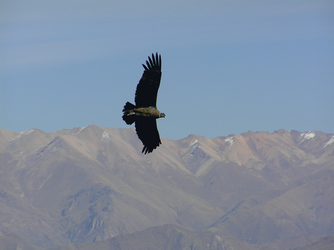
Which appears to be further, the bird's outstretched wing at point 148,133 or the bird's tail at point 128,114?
the bird's outstretched wing at point 148,133

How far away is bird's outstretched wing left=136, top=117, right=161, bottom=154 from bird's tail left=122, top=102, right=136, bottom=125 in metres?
1.72

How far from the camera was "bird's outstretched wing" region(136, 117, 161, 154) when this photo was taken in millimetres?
48197

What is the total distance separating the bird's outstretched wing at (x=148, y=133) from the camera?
158ft

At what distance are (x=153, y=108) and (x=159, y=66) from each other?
2972 millimetres

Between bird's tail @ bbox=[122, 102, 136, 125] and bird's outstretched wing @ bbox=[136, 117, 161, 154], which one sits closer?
bird's tail @ bbox=[122, 102, 136, 125]

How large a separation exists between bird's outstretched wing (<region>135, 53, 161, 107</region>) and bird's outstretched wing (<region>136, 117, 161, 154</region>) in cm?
180

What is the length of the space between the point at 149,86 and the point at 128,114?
253 centimetres

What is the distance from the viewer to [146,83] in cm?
Result: 4659

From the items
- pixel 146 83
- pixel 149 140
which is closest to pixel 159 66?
pixel 146 83

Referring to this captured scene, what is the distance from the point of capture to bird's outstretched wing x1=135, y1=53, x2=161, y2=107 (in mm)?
46469

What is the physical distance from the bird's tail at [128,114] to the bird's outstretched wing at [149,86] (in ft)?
1.86

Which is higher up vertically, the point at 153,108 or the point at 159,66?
the point at 159,66

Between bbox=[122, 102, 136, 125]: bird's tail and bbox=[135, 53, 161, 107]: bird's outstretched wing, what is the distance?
0.57 m

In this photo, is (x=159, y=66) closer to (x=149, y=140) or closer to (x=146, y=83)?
(x=146, y=83)
